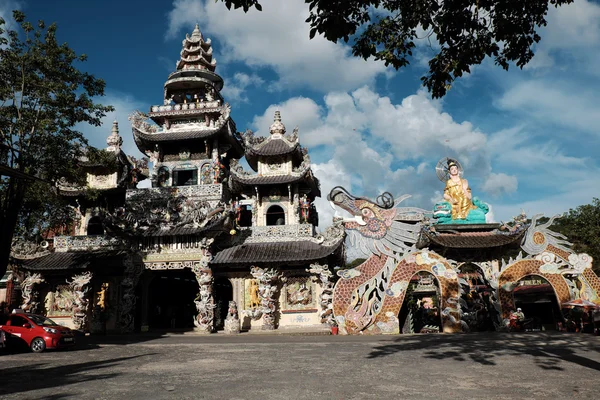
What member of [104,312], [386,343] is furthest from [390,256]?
[104,312]

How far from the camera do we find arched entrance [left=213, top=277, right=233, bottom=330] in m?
24.4

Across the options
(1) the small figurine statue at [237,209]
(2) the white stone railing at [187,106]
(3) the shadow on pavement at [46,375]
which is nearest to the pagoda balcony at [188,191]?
(1) the small figurine statue at [237,209]

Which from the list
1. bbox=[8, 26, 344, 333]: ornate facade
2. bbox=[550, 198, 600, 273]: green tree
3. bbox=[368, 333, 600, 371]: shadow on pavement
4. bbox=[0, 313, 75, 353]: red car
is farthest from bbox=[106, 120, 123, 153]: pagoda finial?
bbox=[550, 198, 600, 273]: green tree

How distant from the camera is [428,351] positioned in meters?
12.4

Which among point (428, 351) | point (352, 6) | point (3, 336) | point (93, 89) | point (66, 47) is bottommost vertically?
point (428, 351)

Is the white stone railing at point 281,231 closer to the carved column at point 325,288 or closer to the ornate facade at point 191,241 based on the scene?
the ornate facade at point 191,241

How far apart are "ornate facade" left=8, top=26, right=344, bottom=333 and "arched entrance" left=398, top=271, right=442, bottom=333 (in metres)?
3.86

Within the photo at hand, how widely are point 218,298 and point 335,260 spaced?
8.52m

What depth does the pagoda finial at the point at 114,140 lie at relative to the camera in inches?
1177

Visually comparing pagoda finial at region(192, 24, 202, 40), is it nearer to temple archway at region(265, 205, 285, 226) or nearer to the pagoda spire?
the pagoda spire

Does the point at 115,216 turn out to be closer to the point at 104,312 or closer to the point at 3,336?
the point at 104,312

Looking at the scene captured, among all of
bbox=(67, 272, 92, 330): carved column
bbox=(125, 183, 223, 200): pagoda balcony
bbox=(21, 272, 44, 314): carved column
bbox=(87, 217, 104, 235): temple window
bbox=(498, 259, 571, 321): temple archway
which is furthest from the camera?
bbox=(87, 217, 104, 235): temple window

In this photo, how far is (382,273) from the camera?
1884 centimetres

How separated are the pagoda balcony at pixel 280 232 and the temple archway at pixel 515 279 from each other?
32.6 feet
